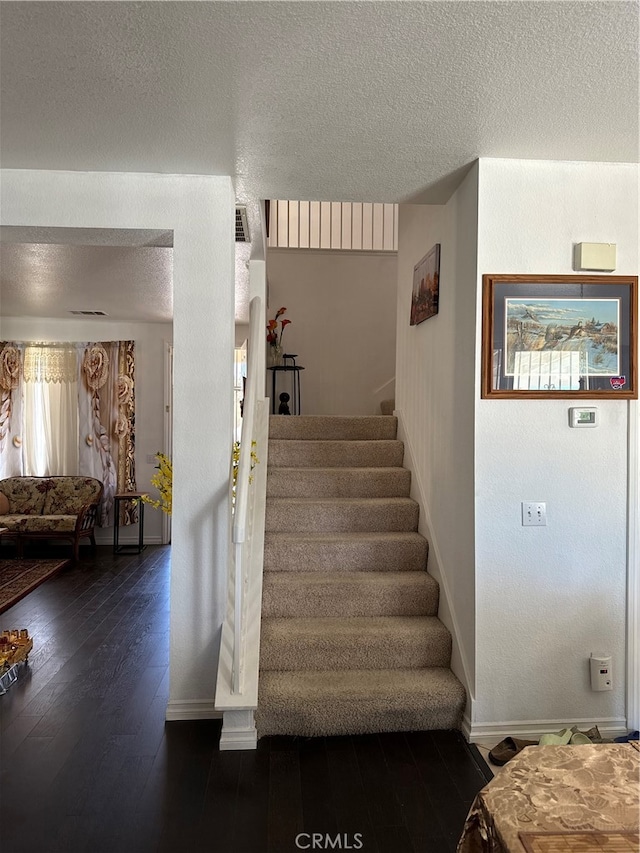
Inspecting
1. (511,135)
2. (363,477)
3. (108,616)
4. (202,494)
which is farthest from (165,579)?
(511,135)

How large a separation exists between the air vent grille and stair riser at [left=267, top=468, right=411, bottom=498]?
59.1 inches

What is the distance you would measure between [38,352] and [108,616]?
A: 3.89 metres

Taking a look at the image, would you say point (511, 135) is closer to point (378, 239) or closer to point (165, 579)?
point (378, 239)

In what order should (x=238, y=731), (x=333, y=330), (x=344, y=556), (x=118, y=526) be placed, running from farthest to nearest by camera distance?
(x=118, y=526), (x=333, y=330), (x=344, y=556), (x=238, y=731)

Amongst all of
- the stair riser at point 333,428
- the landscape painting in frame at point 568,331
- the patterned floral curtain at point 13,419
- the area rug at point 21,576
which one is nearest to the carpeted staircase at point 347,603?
the stair riser at point 333,428

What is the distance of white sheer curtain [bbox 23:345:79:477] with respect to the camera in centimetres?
691

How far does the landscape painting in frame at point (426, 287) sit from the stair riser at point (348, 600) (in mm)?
1516

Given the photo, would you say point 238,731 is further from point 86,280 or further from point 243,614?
point 86,280

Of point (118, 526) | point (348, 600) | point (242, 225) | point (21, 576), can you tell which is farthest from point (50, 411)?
point (348, 600)

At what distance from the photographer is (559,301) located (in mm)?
2596

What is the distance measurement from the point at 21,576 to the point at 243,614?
3582 millimetres

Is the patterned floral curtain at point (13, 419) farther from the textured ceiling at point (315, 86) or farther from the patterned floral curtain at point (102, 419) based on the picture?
the textured ceiling at point (315, 86)

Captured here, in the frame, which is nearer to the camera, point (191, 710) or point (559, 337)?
point (559, 337)

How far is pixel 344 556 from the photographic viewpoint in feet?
10.7
